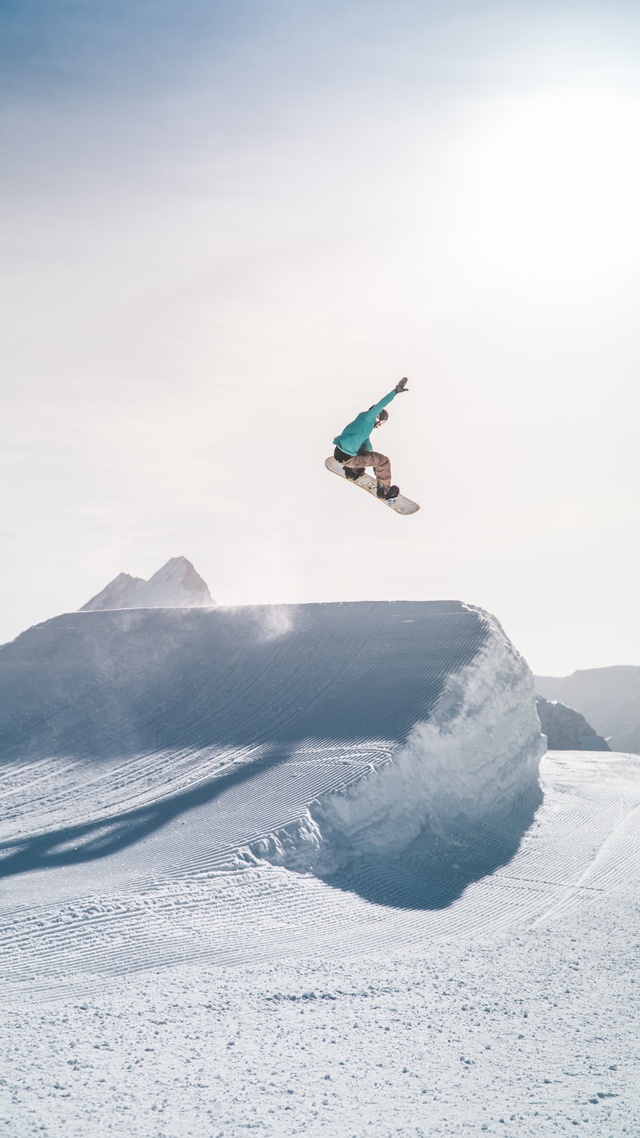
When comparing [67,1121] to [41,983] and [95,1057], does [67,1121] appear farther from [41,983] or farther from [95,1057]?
[41,983]

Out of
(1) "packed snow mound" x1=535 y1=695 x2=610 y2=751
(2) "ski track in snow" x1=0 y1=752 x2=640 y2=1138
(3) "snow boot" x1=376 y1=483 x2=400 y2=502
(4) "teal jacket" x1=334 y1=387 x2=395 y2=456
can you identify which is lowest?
(2) "ski track in snow" x1=0 y1=752 x2=640 y2=1138

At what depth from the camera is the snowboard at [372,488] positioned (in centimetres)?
1255

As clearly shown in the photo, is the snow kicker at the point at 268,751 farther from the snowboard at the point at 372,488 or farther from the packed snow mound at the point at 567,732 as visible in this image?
the packed snow mound at the point at 567,732

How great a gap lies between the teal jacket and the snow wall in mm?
8202

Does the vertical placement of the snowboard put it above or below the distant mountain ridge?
above

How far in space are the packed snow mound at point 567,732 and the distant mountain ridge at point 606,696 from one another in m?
13.7

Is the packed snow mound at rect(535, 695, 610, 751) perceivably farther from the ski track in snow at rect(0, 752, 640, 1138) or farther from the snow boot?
the snow boot

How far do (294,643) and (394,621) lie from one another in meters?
3.03

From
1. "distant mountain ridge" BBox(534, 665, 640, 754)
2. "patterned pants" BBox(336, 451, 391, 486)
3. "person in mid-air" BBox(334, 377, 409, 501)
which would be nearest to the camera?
"person in mid-air" BBox(334, 377, 409, 501)

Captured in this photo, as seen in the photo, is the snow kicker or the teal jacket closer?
the teal jacket

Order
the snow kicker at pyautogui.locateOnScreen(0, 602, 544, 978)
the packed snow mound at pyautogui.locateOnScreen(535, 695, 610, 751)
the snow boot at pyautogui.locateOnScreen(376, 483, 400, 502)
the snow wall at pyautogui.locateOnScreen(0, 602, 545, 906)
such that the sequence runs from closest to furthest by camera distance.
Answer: the snow boot at pyautogui.locateOnScreen(376, 483, 400, 502) < the snow kicker at pyautogui.locateOnScreen(0, 602, 544, 978) < the snow wall at pyautogui.locateOnScreen(0, 602, 545, 906) < the packed snow mound at pyautogui.locateOnScreen(535, 695, 610, 751)

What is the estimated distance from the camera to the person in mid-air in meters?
10.7

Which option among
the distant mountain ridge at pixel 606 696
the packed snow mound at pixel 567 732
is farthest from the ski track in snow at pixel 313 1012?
the distant mountain ridge at pixel 606 696

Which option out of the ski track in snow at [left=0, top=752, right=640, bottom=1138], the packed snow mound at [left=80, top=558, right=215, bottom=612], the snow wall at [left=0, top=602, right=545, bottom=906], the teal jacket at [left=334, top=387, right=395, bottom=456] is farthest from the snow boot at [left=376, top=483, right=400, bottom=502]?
the packed snow mound at [left=80, top=558, right=215, bottom=612]
